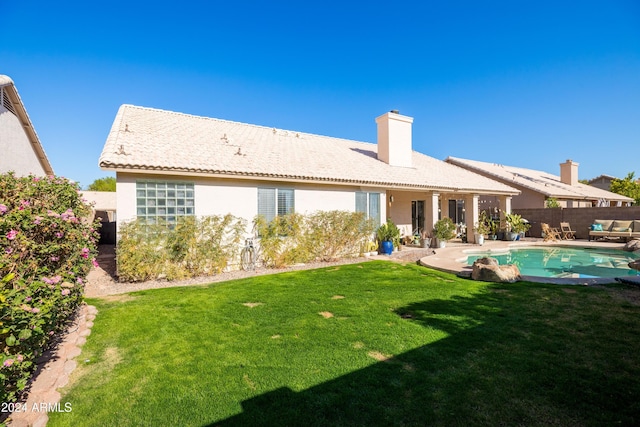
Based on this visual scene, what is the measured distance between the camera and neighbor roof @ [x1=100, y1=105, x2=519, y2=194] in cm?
1179

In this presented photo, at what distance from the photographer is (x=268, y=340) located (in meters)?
5.68

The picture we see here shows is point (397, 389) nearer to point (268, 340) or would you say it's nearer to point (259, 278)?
point (268, 340)

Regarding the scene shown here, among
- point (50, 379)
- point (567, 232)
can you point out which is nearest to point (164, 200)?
point (50, 379)

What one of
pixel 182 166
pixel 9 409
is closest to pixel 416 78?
pixel 182 166

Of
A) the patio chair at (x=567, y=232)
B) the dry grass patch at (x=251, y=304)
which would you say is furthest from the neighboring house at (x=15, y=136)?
the patio chair at (x=567, y=232)

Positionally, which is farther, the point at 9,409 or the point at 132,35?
the point at 132,35

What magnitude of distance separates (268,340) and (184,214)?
796 cm

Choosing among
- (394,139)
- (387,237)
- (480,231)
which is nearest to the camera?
(387,237)

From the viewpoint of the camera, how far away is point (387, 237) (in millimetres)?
17031

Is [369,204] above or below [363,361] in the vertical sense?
above

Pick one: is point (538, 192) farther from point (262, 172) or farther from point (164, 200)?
point (164, 200)

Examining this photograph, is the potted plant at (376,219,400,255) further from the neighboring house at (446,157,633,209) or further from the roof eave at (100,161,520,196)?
the neighboring house at (446,157,633,209)

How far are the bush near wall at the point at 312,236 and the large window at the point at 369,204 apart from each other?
30.6 inches

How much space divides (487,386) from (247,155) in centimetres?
1353
